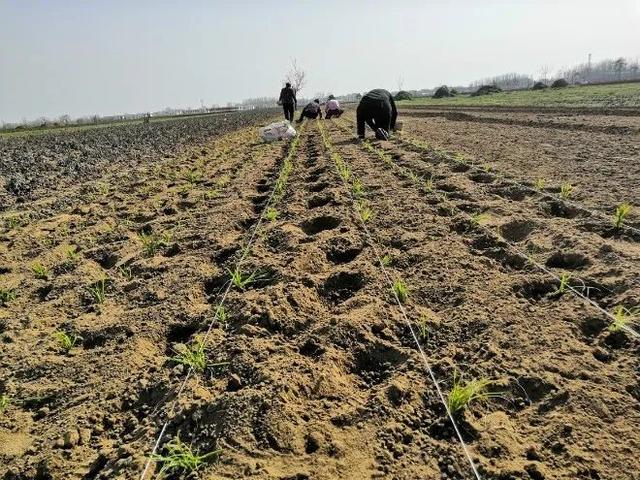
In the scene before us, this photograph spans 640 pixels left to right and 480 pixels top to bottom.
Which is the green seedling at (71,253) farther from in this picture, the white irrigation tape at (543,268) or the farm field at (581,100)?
the farm field at (581,100)

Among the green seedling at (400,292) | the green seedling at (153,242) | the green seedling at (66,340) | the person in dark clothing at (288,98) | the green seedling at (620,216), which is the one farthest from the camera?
the person in dark clothing at (288,98)

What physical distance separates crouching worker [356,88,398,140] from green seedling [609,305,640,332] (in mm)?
8354

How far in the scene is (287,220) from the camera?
5.21 meters

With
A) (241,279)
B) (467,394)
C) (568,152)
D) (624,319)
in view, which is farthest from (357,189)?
(568,152)

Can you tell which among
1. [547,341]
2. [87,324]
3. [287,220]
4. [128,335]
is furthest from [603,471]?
[287,220]

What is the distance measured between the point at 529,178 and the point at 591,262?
3.02 metres

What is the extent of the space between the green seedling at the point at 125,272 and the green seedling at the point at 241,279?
39.2 inches

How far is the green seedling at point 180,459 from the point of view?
1972 mm

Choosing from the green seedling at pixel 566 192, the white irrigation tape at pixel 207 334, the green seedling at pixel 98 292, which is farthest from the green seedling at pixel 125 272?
the green seedling at pixel 566 192

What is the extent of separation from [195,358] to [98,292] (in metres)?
1.51

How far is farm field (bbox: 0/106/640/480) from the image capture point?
208 centimetres

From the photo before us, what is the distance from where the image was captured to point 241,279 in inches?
150

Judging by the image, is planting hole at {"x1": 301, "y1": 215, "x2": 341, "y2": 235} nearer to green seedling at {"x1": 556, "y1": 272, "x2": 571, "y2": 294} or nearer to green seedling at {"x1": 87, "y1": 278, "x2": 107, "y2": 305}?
green seedling at {"x1": 87, "y1": 278, "x2": 107, "y2": 305}

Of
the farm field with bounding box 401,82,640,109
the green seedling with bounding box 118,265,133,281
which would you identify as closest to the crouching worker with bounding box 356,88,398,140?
the green seedling with bounding box 118,265,133,281
